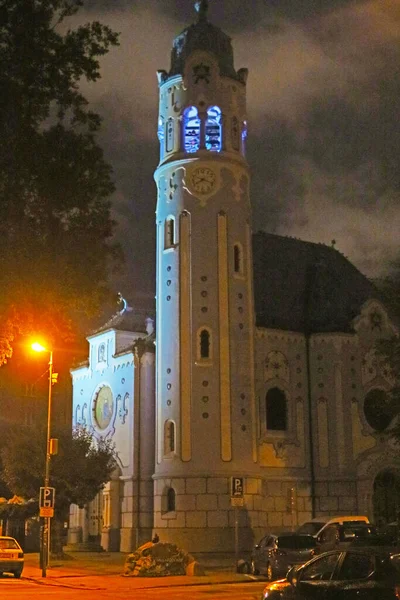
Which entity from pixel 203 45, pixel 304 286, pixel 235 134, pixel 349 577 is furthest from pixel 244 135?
pixel 349 577

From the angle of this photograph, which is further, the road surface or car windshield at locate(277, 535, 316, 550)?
car windshield at locate(277, 535, 316, 550)

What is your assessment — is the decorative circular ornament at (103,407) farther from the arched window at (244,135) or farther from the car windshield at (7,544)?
the car windshield at (7,544)

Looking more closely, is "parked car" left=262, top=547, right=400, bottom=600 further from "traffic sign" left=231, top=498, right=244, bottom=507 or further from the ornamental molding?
the ornamental molding

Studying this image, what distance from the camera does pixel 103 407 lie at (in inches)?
2170

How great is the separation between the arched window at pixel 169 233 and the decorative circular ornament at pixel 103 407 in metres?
11.4

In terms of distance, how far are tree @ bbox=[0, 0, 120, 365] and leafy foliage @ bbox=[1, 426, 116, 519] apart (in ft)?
68.8

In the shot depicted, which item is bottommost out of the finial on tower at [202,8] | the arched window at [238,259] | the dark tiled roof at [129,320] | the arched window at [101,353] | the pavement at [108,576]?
the pavement at [108,576]

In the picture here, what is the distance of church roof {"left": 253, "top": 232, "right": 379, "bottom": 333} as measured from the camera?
173 feet

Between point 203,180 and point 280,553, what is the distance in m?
24.8

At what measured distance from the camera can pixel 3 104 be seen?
21.5 meters

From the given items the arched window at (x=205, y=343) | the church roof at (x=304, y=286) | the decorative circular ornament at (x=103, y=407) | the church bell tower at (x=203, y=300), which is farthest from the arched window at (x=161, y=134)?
the decorative circular ornament at (x=103, y=407)

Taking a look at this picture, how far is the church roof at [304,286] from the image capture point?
2076 inches

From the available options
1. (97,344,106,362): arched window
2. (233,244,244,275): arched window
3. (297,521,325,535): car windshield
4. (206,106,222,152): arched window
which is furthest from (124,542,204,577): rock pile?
(206,106,222,152): arched window

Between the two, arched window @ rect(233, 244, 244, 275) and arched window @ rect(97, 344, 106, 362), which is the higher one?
arched window @ rect(233, 244, 244, 275)
